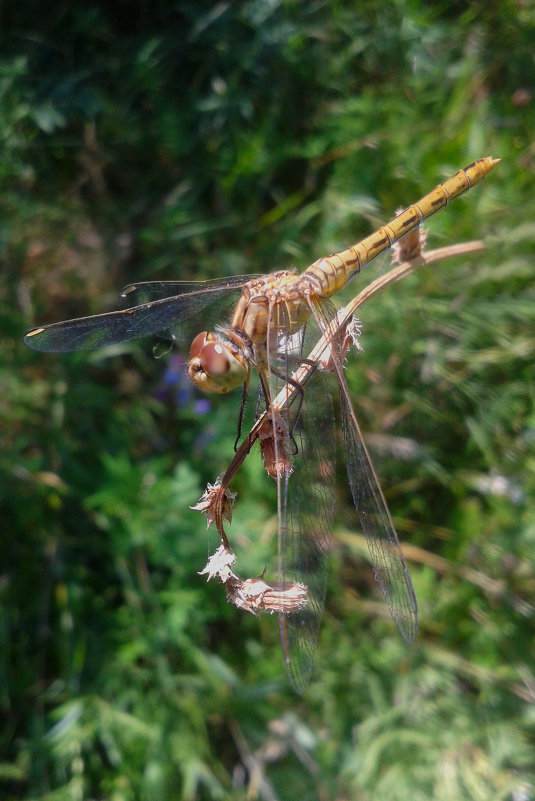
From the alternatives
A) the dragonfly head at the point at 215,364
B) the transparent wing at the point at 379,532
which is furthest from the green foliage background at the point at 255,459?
the transparent wing at the point at 379,532

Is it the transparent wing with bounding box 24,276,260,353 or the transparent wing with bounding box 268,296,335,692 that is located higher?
the transparent wing with bounding box 24,276,260,353

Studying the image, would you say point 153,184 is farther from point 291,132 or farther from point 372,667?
point 372,667

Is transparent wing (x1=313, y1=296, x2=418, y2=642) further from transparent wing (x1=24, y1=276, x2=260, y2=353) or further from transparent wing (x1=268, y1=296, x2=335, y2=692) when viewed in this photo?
transparent wing (x1=24, y1=276, x2=260, y2=353)

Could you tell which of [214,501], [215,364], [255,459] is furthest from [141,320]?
[255,459]

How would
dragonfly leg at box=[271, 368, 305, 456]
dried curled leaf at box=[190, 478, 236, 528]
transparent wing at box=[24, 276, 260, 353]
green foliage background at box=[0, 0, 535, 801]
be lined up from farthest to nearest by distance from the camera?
green foliage background at box=[0, 0, 535, 801] → transparent wing at box=[24, 276, 260, 353] → dragonfly leg at box=[271, 368, 305, 456] → dried curled leaf at box=[190, 478, 236, 528]

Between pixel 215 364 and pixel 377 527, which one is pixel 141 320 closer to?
pixel 215 364

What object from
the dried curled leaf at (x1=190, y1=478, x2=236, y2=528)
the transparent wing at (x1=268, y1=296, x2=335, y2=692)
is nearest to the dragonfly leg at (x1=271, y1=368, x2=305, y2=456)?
the transparent wing at (x1=268, y1=296, x2=335, y2=692)

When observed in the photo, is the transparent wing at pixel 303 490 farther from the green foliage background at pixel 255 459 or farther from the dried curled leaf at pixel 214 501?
the green foliage background at pixel 255 459
